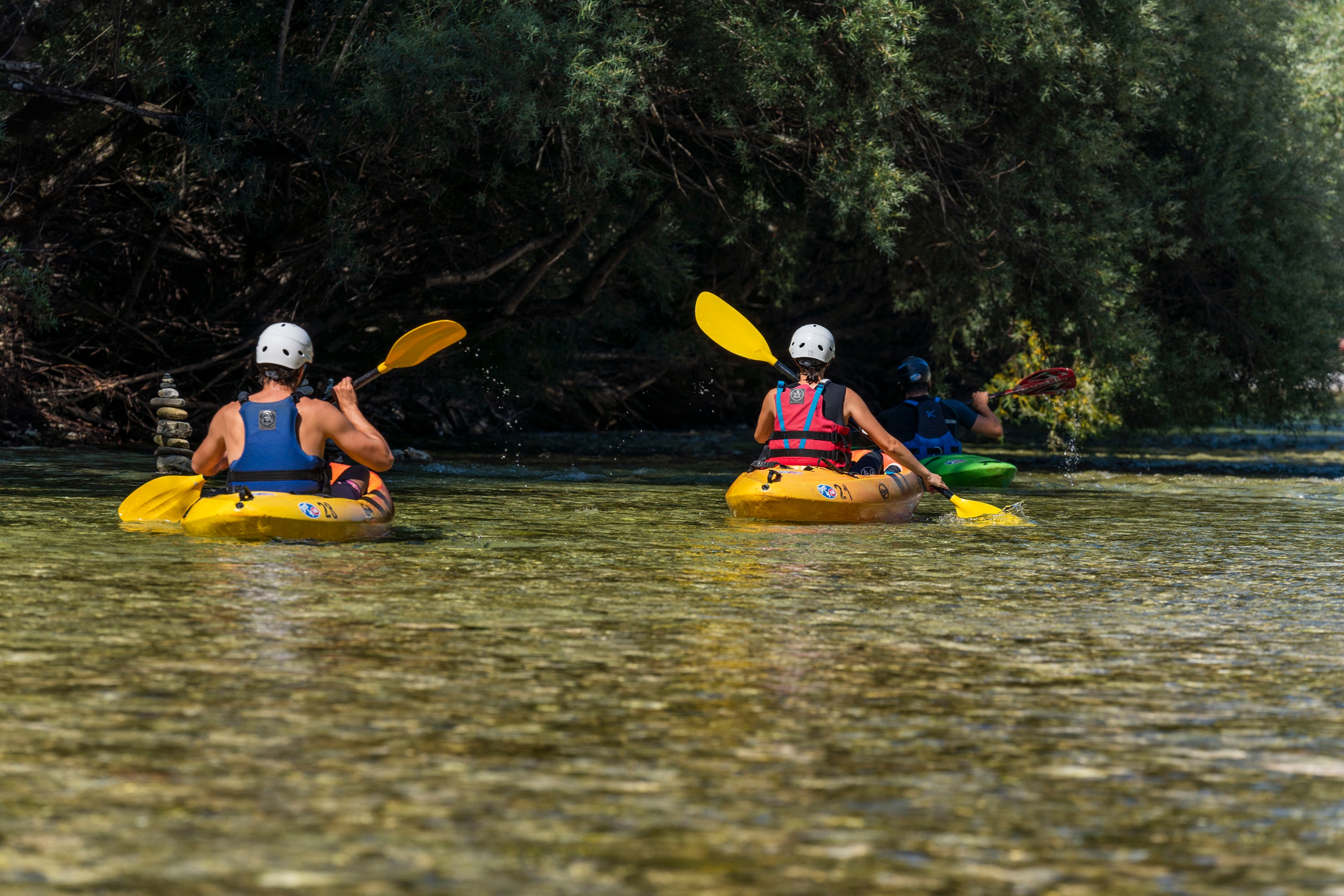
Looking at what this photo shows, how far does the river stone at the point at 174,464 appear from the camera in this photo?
1177 centimetres

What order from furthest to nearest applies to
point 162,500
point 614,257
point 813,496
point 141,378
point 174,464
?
point 614,257
point 141,378
point 174,464
point 813,496
point 162,500

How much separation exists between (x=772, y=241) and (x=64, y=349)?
7.42 m

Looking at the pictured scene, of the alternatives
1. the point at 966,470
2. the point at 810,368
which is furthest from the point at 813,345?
the point at 966,470

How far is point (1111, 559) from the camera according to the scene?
8.18 m

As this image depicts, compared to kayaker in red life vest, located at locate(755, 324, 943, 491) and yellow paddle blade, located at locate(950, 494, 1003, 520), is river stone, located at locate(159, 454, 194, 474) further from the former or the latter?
yellow paddle blade, located at locate(950, 494, 1003, 520)

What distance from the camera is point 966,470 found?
12.8 meters

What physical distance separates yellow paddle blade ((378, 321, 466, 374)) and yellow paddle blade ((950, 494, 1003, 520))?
10.4 feet

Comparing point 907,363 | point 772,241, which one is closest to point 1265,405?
point 772,241

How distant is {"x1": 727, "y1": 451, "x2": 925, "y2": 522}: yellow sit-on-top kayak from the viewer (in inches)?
381

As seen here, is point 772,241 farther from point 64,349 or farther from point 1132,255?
point 64,349

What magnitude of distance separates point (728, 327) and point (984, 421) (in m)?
2.15

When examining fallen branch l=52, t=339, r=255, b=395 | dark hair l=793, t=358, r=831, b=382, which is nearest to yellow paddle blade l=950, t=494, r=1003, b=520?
dark hair l=793, t=358, r=831, b=382

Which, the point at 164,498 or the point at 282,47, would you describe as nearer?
the point at 164,498

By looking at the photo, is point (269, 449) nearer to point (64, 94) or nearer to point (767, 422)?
point (767, 422)
